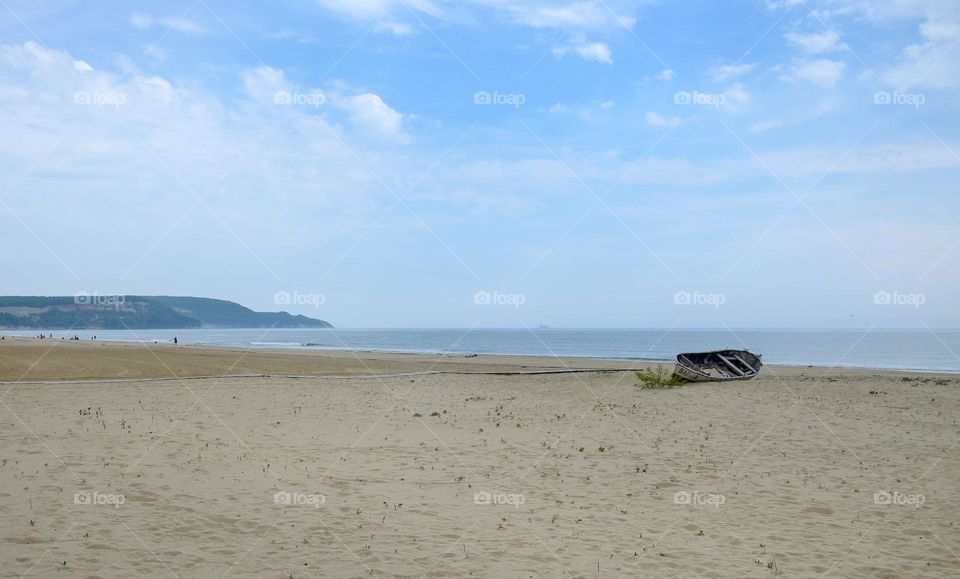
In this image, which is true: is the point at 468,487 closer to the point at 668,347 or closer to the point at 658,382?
the point at 658,382

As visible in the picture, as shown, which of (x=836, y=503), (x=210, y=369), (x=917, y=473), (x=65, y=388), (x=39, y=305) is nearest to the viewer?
(x=836, y=503)

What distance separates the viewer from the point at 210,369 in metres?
29.2

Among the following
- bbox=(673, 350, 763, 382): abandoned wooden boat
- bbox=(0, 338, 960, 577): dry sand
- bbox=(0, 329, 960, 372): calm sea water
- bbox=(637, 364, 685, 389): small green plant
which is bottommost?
bbox=(0, 338, 960, 577): dry sand

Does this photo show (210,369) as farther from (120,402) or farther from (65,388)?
(120,402)

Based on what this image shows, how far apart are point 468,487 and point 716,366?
2143cm

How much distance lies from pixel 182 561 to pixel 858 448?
40.7 feet

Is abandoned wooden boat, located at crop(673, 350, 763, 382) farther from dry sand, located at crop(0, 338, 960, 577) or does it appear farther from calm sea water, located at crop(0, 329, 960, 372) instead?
calm sea water, located at crop(0, 329, 960, 372)

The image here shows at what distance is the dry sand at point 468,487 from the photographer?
7.31 m

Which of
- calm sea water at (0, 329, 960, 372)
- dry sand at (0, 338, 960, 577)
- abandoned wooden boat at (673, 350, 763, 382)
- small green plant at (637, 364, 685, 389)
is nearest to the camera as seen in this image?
dry sand at (0, 338, 960, 577)

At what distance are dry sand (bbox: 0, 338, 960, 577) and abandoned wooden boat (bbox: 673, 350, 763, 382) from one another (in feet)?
20.2

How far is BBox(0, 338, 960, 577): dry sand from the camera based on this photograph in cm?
731

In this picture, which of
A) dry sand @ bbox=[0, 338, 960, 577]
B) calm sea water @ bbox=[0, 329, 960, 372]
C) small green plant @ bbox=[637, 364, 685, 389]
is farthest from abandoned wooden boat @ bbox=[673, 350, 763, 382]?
calm sea water @ bbox=[0, 329, 960, 372]

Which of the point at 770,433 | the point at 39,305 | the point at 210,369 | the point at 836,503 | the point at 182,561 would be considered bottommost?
the point at 182,561

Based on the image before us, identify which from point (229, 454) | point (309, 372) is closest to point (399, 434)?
point (229, 454)
